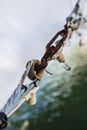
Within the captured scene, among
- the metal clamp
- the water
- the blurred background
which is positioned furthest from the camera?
the water

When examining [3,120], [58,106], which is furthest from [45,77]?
[3,120]

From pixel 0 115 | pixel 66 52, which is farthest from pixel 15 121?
pixel 66 52

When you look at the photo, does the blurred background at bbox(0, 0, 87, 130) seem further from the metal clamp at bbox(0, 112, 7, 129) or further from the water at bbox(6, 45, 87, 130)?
the metal clamp at bbox(0, 112, 7, 129)

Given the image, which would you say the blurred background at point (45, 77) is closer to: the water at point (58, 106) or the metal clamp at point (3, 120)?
the water at point (58, 106)

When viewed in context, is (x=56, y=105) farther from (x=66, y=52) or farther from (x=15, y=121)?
(x=66, y=52)

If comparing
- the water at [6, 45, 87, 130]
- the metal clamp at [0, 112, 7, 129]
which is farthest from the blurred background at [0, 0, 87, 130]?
the metal clamp at [0, 112, 7, 129]

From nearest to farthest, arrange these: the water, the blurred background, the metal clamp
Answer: the metal clamp, the blurred background, the water

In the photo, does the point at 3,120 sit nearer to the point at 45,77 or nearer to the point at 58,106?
the point at 58,106

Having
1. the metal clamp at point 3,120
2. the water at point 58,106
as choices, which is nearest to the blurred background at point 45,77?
the water at point 58,106

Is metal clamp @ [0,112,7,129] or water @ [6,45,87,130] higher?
water @ [6,45,87,130]
